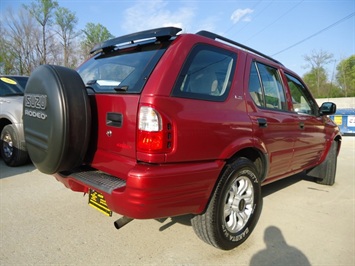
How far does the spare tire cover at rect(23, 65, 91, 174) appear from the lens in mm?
2104

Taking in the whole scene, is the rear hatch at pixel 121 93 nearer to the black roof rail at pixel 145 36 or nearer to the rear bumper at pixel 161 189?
the black roof rail at pixel 145 36

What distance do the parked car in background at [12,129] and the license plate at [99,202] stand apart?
3294 mm

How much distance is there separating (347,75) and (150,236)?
57934 mm

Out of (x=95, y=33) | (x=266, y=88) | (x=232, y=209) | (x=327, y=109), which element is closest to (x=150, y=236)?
(x=232, y=209)

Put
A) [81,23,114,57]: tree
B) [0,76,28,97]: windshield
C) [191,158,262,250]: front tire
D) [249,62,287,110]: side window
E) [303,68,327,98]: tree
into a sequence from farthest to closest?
[303,68,327,98]: tree < [81,23,114,57]: tree < [0,76,28,97]: windshield < [249,62,287,110]: side window < [191,158,262,250]: front tire

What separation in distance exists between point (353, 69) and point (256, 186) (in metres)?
57.1

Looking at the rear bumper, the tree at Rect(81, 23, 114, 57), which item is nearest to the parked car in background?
the rear bumper

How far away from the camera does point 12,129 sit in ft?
16.4

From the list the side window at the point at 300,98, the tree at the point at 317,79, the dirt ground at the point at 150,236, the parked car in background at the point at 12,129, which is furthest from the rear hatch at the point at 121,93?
the tree at the point at 317,79

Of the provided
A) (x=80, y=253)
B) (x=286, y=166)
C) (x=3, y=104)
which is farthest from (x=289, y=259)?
(x=3, y=104)

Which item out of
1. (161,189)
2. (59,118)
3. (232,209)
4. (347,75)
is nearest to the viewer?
(161,189)

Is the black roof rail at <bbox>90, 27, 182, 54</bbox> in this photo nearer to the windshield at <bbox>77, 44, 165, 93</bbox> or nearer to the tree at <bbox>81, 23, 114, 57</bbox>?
the windshield at <bbox>77, 44, 165, 93</bbox>

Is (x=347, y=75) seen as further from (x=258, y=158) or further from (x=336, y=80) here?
(x=258, y=158)

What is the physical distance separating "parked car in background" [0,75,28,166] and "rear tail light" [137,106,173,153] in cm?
389
